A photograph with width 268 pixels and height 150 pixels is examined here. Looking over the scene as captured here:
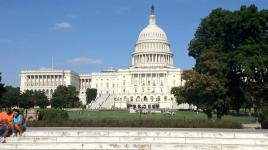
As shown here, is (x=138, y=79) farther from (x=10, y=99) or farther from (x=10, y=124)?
(x=10, y=124)

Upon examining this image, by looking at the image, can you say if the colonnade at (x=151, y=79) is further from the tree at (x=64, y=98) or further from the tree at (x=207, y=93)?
the tree at (x=207, y=93)

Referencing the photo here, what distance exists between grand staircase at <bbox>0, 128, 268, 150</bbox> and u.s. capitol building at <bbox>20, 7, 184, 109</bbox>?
12390cm

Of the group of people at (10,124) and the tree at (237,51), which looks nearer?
the group of people at (10,124)

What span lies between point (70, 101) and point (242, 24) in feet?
286

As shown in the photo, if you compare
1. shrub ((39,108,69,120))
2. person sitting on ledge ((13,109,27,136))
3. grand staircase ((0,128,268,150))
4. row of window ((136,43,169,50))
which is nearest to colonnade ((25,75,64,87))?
row of window ((136,43,169,50))

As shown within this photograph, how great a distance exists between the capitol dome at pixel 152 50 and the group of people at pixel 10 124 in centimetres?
14434

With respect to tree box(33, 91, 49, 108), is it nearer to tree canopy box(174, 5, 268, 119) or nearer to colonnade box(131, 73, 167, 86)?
colonnade box(131, 73, 167, 86)

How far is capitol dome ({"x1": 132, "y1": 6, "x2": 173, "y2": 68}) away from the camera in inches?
6491

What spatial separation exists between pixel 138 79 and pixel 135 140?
454 ft

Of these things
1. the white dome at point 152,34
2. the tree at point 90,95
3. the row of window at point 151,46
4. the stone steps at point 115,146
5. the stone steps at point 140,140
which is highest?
the white dome at point 152,34

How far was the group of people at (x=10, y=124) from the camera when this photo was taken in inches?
727

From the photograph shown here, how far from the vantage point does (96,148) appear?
17547mm

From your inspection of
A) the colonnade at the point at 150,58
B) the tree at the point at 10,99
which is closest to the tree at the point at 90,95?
the colonnade at the point at 150,58

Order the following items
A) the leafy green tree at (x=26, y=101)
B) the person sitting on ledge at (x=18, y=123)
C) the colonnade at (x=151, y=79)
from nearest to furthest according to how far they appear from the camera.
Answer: the person sitting on ledge at (x=18, y=123) → the leafy green tree at (x=26, y=101) → the colonnade at (x=151, y=79)
